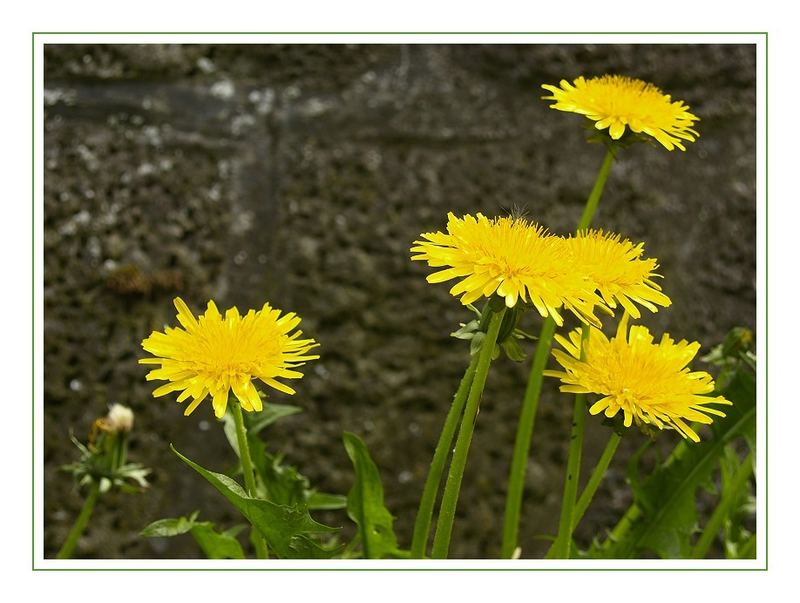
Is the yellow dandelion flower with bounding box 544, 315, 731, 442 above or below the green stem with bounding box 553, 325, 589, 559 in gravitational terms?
above

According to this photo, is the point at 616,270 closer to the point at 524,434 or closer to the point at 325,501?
the point at 524,434

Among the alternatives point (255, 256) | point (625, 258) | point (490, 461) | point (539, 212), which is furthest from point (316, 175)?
point (625, 258)

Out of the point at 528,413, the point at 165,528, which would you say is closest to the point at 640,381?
the point at 528,413

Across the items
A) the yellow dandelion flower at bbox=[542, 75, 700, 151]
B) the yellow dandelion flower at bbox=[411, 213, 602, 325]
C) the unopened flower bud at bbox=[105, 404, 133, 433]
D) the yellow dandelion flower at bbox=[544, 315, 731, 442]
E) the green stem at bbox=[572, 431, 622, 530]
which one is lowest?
the green stem at bbox=[572, 431, 622, 530]

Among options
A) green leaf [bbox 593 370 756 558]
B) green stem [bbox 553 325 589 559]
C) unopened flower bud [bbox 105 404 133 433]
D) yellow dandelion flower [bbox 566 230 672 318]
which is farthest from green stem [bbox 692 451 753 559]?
unopened flower bud [bbox 105 404 133 433]


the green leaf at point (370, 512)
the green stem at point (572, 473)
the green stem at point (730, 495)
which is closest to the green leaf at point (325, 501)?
the green leaf at point (370, 512)

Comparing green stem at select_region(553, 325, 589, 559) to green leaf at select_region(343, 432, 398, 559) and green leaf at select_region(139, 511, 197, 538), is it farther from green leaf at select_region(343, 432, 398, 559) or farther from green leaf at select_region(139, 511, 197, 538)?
green leaf at select_region(139, 511, 197, 538)

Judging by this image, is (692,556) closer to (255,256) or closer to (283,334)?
(283,334)
